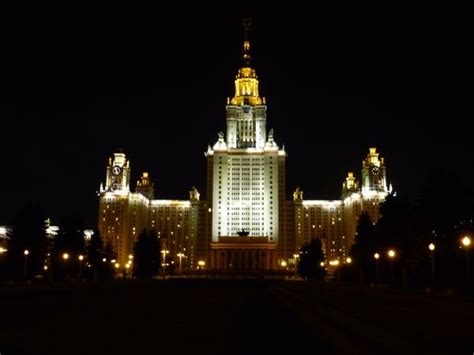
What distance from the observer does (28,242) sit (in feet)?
263

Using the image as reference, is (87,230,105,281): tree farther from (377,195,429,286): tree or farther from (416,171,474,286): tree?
(416,171,474,286): tree

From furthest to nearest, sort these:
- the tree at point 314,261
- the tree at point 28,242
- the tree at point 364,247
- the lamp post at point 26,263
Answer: the tree at point 314,261, the tree at point 364,247, the tree at point 28,242, the lamp post at point 26,263

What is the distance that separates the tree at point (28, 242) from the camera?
258 feet

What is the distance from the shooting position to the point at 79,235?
94.8 meters

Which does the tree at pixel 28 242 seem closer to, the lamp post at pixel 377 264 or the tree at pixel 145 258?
the tree at pixel 145 258

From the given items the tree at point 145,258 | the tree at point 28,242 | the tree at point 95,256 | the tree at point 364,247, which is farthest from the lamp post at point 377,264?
the tree at point 145,258

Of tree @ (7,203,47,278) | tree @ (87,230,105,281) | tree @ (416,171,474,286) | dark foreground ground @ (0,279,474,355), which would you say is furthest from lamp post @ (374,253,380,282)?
dark foreground ground @ (0,279,474,355)

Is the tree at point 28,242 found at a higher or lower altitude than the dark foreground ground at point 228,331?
higher

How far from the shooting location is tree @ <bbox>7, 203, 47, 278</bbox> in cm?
7856

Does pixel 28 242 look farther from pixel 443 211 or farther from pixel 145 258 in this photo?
pixel 443 211

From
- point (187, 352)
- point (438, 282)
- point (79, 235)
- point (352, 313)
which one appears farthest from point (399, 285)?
point (187, 352)

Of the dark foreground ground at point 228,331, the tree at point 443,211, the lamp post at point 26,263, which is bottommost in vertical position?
the dark foreground ground at point 228,331

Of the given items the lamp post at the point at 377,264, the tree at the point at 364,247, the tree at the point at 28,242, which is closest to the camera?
the tree at the point at 28,242

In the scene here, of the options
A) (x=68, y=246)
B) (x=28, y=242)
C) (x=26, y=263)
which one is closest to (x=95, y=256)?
(x=68, y=246)
